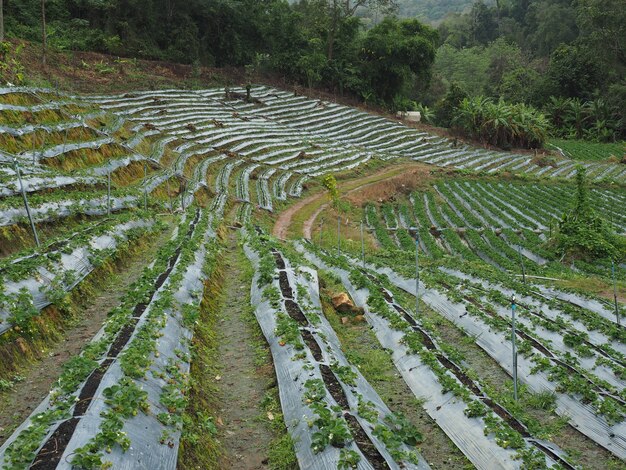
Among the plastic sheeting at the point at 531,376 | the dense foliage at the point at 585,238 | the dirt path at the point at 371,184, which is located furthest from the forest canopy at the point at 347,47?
the plastic sheeting at the point at 531,376

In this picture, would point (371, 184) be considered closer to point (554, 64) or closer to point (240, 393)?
point (240, 393)

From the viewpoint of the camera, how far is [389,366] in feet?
33.4

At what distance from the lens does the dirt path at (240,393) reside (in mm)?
7160

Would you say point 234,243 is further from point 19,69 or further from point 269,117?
point 269,117

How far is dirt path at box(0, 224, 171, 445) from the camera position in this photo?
7008 mm

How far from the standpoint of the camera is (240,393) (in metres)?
8.72

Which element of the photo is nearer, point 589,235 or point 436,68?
point 589,235

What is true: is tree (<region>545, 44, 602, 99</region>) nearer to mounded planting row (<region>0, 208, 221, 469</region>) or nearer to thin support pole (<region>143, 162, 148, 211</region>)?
thin support pole (<region>143, 162, 148, 211</region>)

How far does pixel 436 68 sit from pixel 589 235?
85.7 meters

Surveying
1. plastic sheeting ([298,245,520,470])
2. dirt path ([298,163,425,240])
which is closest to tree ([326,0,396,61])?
dirt path ([298,163,425,240])

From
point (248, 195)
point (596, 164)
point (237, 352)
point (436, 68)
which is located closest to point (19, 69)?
point (248, 195)

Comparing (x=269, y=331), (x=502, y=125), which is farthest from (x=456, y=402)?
(x=502, y=125)

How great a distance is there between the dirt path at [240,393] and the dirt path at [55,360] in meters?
2.38

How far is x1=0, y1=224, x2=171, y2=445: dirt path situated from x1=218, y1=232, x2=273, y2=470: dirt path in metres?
2.38
